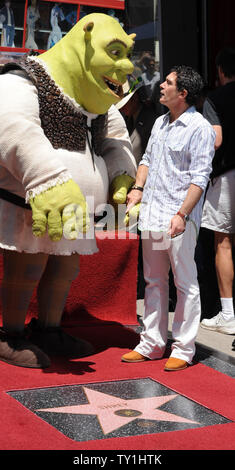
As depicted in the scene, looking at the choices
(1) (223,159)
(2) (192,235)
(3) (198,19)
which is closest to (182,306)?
(2) (192,235)

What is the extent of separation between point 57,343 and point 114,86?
50.9 inches

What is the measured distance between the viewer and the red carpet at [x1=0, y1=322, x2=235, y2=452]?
2.39m

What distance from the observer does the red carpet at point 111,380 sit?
2.39 m

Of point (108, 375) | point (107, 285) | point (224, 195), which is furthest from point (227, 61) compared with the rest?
point (108, 375)

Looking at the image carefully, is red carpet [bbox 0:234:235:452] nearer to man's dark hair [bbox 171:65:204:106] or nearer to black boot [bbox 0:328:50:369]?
black boot [bbox 0:328:50:369]

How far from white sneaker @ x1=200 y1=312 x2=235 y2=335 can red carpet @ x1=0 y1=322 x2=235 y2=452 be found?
650 millimetres

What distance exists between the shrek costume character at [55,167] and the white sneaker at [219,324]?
119cm

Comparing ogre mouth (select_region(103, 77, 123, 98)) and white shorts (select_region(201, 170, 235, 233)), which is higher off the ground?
ogre mouth (select_region(103, 77, 123, 98))

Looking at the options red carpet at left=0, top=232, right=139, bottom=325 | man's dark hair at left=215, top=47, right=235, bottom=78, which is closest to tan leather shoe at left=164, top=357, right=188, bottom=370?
red carpet at left=0, top=232, right=139, bottom=325

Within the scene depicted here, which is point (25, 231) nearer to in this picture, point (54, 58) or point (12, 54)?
point (54, 58)

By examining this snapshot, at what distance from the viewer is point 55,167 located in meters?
2.90

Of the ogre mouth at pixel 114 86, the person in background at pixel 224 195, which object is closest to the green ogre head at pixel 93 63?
the ogre mouth at pixel 114 86

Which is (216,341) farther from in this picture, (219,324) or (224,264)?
(224,264)

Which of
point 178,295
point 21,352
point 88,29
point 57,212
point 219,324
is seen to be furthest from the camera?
point 219,324
